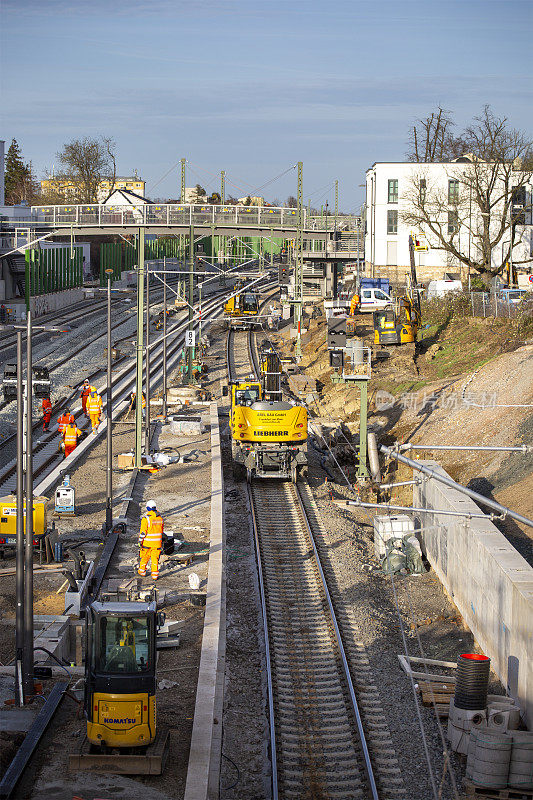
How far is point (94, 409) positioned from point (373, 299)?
25.4 metres

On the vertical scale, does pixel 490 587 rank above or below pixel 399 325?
below

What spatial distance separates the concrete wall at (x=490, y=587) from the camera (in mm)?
13617

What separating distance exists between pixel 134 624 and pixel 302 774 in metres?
2.91

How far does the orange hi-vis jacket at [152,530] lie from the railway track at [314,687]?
2.21m

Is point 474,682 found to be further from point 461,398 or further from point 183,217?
point 183,217

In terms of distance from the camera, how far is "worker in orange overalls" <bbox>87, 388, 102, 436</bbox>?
33.8 m

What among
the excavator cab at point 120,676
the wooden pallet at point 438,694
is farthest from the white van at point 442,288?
the excavator cab at point 120,676

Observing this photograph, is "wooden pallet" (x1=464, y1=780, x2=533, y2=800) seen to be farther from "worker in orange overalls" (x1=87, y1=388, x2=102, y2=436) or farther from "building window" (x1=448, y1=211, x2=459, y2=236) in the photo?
"building window" (x1=448, y1=211, x2=459, y2=236)

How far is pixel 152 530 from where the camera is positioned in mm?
18594

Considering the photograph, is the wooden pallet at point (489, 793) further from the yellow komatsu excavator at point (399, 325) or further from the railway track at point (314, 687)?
the yellow komatsu excavator at point (399, 325)

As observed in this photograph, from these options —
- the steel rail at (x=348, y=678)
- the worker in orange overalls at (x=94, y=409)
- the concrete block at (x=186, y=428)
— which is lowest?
the steel rail at (x=348, y=678)

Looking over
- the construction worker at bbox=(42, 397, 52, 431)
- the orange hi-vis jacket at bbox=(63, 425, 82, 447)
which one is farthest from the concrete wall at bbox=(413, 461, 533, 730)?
the construction worker at bbox=(42, 397, 52, 431)

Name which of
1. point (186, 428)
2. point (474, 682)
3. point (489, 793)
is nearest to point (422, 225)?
point (186, 428)

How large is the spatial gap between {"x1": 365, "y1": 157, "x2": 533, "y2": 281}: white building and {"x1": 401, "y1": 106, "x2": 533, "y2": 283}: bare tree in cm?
8
